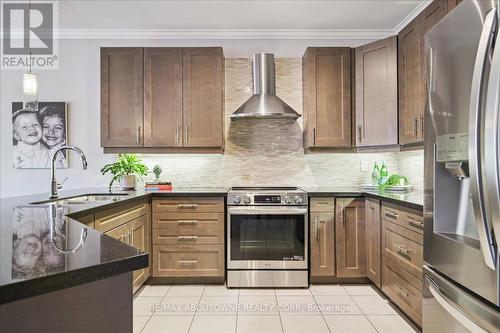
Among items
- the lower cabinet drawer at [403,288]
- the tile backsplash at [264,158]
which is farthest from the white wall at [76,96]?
the lower cabinet drawer at [403,288]

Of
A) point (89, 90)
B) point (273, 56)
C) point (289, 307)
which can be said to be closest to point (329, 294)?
point (289, 307)

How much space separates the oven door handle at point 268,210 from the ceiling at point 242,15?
2.00 meters

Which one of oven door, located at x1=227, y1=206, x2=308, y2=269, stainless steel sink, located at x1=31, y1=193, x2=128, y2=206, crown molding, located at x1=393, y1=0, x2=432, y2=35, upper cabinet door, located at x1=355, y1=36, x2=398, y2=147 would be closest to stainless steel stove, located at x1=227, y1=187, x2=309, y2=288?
oven door, located at x1=227, y1=206, x2=308, y2=269

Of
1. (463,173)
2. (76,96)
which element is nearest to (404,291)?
(463,173)

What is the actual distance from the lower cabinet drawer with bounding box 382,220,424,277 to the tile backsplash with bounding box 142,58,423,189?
3.86 feet

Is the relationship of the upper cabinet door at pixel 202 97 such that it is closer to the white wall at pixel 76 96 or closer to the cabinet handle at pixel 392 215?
the white wall at pixel 76 96

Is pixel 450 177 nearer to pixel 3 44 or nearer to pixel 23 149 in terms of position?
pixel 23 149

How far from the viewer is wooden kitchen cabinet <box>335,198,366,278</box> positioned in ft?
10.6

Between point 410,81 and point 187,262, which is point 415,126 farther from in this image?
point 187,262

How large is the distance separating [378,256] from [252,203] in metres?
1.24

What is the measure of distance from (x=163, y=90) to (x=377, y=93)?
2198 millimetres

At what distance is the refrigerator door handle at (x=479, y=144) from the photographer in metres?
1.15

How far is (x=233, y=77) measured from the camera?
12.7ft

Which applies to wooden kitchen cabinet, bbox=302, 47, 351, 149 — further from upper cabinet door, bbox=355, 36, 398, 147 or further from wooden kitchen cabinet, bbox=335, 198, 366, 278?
wooden kitchen cabinet, bbox=335, 198, 366, 278
